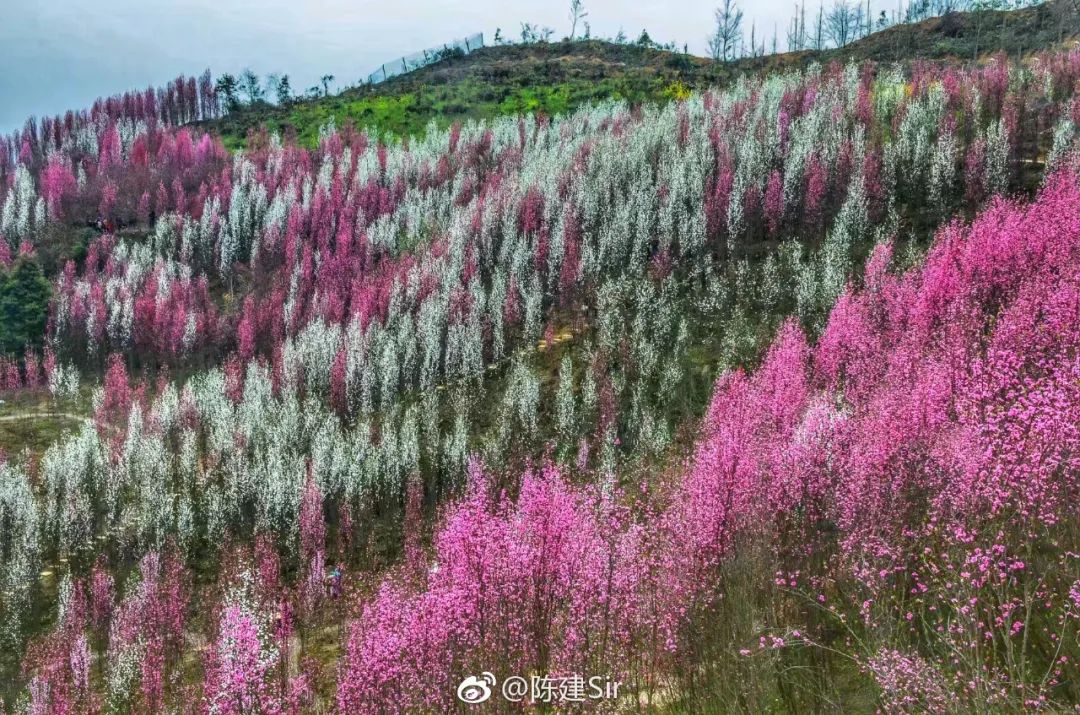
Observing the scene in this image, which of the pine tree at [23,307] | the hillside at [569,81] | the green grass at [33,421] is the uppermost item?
the hillside at [569,81]

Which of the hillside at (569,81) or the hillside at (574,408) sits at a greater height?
the hillside at (569,81)

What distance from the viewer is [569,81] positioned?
180 meters

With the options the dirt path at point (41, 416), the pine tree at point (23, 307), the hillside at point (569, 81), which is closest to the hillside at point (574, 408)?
the dirt path at point (41, 416)

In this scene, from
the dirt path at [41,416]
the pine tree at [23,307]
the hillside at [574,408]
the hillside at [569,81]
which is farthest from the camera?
the hillside at [569,81]

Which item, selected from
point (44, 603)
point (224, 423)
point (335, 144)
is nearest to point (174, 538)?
point (44, 603)

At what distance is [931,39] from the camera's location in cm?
14450

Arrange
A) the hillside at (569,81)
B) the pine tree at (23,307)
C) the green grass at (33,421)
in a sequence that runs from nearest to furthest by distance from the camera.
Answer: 1. the green grass at (33,421)
2. the pine tree at (23,307)
3. the hillside at (569,81)

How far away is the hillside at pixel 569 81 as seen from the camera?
140 meters

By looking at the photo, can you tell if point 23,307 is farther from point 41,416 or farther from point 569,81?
point 569,81

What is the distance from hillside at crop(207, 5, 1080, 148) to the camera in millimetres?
139750

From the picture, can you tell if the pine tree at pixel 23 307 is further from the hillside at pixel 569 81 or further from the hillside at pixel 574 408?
the hillside at pixel 569 81

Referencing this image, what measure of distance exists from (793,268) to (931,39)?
114552mm

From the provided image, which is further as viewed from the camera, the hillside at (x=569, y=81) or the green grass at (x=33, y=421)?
the hillside at (x=569, y=81)

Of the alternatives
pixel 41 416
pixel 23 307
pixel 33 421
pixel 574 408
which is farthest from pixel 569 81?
pixel 33 421
